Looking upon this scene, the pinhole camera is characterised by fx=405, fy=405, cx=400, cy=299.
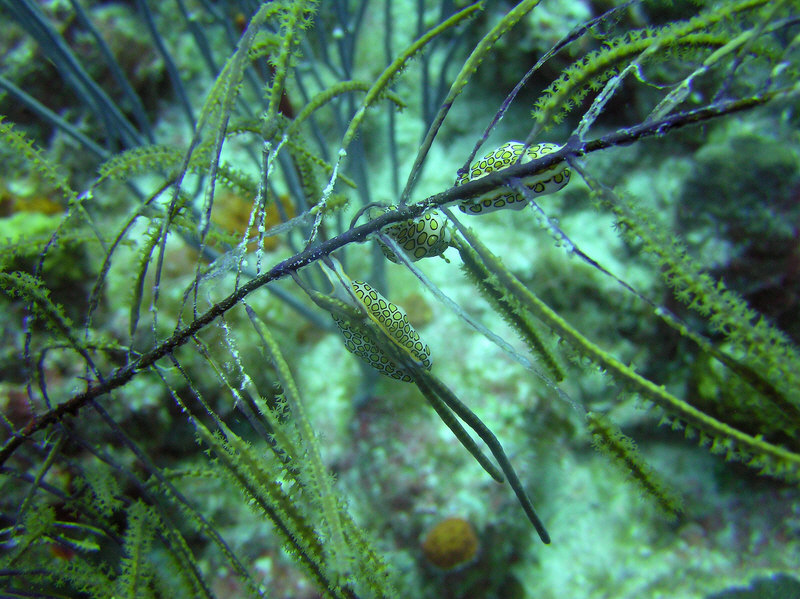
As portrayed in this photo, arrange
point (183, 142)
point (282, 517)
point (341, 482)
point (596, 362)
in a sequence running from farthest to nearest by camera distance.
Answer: point (183, 142)
point (341, 482)
point (282, 517)
point (596, 362)

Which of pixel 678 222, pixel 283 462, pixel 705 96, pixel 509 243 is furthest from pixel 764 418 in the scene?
pixel 283 462

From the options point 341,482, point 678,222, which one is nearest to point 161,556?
point 341,482

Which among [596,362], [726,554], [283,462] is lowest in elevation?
[726,554]

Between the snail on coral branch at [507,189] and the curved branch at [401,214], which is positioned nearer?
the curved branch at [401,214]

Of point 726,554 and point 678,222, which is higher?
point 678,222

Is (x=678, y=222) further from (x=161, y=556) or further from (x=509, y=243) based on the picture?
(x=161, y=556)

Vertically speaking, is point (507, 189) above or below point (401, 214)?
below

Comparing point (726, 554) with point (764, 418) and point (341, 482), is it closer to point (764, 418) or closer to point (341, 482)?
point (764, 418)

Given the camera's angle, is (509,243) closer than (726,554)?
No

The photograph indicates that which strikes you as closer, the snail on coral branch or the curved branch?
the curved branch

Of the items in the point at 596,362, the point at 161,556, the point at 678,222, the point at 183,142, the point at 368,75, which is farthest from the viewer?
the point at 368,75
